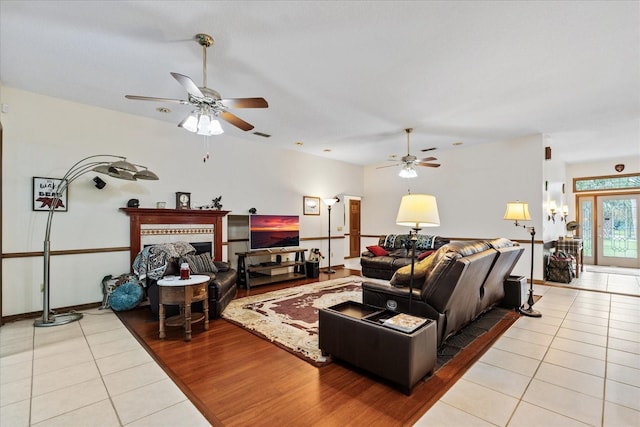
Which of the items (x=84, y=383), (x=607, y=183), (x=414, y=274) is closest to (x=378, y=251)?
(x=414, y=274)

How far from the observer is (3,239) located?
364 centimetres

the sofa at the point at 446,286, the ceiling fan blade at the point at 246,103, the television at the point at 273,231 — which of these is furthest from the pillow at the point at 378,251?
the ceiling fan blade at the point at 246,103

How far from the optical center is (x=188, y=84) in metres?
2.37

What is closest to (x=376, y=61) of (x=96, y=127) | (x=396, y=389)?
(x=396, y=389)

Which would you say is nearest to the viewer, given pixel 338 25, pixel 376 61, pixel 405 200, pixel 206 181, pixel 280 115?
pixel 338 25

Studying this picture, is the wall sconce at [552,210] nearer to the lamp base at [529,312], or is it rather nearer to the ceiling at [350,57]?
the ceiling at [350,57]

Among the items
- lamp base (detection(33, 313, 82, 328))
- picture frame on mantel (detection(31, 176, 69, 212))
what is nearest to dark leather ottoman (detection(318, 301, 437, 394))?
lamp base (detection(33, 313, 82, 328))

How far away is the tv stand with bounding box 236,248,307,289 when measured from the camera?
5.47m

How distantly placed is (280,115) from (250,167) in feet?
5.98

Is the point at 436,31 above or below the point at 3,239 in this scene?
above

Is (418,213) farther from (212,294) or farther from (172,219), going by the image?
(172,219)

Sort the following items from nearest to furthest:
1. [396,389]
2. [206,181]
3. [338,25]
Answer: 1. [396,389]
2. [338,25]
3. [206,181]

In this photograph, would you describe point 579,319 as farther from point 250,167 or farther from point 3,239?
point 3,239

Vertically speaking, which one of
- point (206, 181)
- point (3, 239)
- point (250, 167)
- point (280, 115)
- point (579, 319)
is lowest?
point (579, 319)
